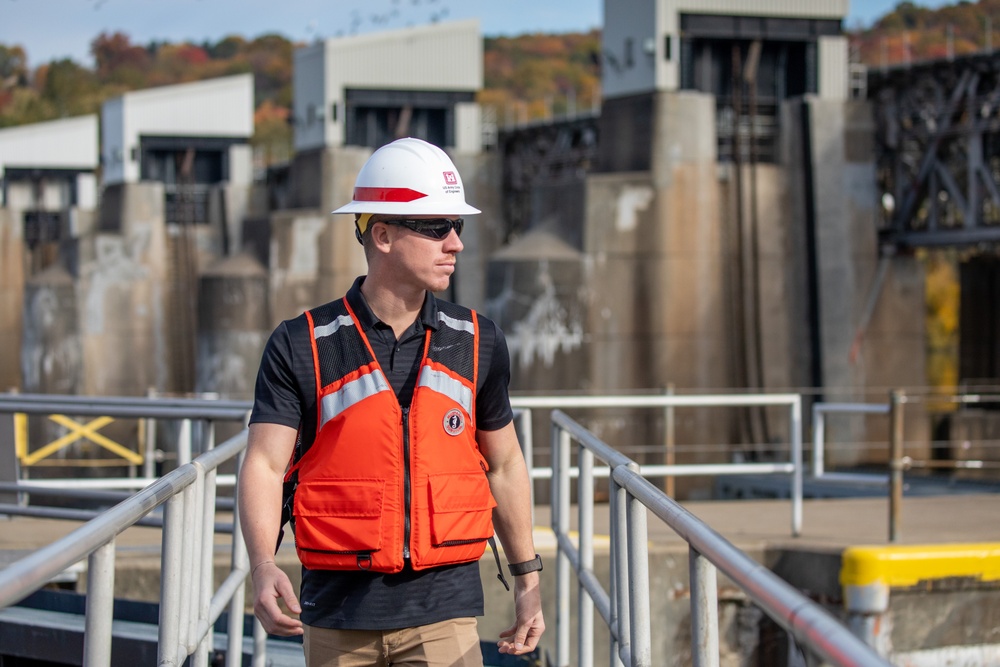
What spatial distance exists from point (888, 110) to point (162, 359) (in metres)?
24.9

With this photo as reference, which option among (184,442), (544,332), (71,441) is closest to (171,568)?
(184,442)

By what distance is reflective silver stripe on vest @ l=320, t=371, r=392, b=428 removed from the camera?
3209 millimetres

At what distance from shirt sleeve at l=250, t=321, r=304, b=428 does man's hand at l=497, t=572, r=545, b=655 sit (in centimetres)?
72

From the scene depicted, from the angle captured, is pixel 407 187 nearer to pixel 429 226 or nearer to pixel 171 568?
pixel 429 226

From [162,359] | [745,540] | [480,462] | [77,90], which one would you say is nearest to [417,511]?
[480,462]

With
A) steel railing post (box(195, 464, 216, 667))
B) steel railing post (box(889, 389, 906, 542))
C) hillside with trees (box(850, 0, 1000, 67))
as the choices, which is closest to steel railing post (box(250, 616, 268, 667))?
steel railing post (box(195, 464, 216, 667))

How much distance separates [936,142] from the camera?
24.9 m

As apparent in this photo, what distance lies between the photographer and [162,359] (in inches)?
1686

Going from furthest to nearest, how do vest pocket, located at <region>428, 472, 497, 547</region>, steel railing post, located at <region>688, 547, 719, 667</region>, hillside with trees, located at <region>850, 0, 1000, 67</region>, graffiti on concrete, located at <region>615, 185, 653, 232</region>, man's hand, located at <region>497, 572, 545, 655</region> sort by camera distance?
hillside with trees, located at <region>850, 0, 1000, 67</region>
graffiti on concrete, located at <region>615, 185, 653, 232</region>
man's hand, located at <region>497, 572, 545, 655</region>
vest pocket, located at <region>428, 472, 497, 547</region>
steel railing post, located at <region>688, 547, 719, 667</region>

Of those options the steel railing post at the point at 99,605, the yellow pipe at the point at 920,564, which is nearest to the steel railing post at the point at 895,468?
the yellow pipe at the point at 920,564

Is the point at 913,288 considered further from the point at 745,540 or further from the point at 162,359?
the point at 162,359

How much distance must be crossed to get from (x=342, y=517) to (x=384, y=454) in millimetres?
169

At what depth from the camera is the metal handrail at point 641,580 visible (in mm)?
2016

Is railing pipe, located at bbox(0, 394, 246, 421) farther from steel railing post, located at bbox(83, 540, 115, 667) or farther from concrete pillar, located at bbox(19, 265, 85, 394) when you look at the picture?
concrete pillar, located at bbox(19, 265, 85, 394)
